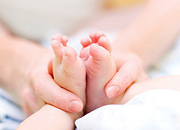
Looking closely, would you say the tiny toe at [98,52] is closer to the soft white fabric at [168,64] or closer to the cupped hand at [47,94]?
the cupped hand at [47,94]

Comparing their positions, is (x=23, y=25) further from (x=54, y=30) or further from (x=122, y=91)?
(x=122, y=91)

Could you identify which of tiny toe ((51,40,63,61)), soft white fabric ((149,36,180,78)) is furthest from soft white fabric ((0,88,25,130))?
soft white fabric ((149,36,180,78))

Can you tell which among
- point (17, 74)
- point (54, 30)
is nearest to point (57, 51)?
point (17, 74)

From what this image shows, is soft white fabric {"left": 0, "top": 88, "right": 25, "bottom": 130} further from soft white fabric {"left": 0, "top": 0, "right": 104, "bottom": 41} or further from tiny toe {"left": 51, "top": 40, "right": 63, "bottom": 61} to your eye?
soft white fabric {"left": 0, "top": 0, "right": 104, "bottom": 41}

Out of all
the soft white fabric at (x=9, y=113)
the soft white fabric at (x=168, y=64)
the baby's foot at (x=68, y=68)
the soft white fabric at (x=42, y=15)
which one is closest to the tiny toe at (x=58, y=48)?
the baby's foot at (x=68, y=68)

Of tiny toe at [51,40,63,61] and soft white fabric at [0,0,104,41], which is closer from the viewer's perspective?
tiny toe at [51,40,63,61]

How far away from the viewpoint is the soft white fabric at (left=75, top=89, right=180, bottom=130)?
0.43m

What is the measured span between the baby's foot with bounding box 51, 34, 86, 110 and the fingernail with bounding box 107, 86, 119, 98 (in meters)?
0.06

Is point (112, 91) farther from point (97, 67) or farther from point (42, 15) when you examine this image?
Result: point (42, 15)

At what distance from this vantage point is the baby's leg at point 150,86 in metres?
0.53

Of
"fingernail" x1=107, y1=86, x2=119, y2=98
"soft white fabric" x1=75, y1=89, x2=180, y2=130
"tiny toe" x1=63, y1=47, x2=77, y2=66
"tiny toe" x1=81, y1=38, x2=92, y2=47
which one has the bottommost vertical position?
"fingernail" x1=107, y1=86, x2=119, y2=98

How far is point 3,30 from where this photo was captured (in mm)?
1218

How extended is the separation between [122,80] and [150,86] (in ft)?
0.21

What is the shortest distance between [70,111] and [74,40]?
0.57 m
